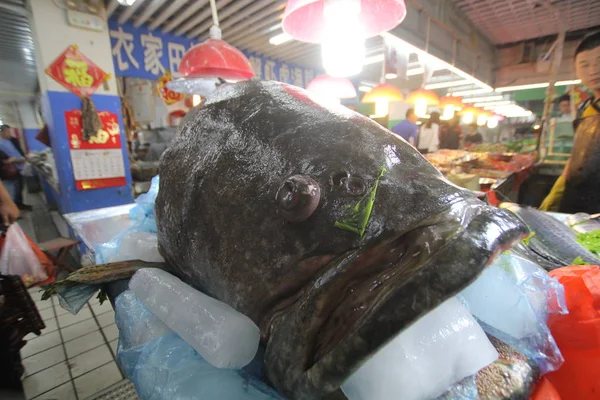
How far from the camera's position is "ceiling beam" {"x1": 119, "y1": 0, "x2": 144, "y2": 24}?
594cm

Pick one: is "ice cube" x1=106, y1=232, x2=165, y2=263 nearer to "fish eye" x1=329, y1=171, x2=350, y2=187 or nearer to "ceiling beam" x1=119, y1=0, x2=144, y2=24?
"fish eye" x1=329, y1=171, x2=350, y2=187

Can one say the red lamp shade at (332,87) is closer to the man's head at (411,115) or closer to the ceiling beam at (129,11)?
the man's head at (411,115)

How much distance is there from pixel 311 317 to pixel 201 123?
1.15m

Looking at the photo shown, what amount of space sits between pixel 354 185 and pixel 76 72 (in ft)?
22.3

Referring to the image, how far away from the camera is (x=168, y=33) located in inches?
302

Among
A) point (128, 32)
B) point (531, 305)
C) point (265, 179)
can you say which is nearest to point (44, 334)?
point (265, 179)

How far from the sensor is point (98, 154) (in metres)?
5.95

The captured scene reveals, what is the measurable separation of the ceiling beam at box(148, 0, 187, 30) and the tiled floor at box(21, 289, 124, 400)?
238 inches

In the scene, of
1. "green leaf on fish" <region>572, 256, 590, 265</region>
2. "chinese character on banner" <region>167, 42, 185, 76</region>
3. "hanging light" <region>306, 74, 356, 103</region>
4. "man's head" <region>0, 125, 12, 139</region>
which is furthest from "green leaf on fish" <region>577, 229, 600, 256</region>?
"man's head" <region>0, 125, 12, 139</region>

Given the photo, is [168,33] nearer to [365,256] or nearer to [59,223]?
[59,223]

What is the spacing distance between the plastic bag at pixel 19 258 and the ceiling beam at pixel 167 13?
5.16 m

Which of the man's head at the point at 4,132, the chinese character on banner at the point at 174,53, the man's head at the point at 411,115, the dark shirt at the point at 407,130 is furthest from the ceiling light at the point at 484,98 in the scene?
the man's head at the point at 4,132

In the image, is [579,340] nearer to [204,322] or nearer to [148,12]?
[204,322]

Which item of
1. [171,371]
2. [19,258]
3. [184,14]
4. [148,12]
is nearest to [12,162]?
[148,12]
